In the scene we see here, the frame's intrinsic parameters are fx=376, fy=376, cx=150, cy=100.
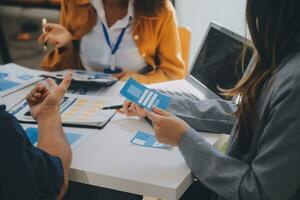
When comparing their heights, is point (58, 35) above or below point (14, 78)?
above

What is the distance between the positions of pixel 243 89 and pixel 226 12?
1672 millimetres

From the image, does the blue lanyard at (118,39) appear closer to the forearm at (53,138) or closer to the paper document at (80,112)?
the paper document at (80,112)

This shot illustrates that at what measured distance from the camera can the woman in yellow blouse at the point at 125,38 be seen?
5.77 ft

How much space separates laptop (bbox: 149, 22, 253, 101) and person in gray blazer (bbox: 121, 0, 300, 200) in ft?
1.26

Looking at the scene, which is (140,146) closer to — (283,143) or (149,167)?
(149,167)

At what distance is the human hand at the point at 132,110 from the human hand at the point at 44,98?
0.20 metres

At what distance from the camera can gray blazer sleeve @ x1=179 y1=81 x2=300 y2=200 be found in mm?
735

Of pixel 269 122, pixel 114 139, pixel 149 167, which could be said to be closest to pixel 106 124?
pixel 114 139

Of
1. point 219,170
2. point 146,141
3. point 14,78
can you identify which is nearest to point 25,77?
point 14,78

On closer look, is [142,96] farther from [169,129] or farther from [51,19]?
[51,19]

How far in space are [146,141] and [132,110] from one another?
150 millimetres

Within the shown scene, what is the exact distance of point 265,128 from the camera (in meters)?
0.78

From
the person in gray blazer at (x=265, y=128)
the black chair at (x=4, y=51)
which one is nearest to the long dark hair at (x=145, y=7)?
the person in gray blazer at (x=265, y=128)

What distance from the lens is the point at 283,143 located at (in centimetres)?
74
